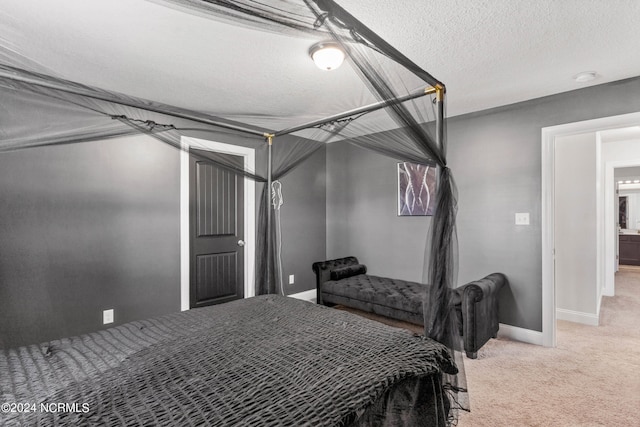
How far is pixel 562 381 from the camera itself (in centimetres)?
240

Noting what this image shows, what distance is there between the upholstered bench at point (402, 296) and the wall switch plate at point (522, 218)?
0.57m

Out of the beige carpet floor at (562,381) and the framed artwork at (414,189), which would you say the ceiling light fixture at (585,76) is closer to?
the framed artwork at (414,189)

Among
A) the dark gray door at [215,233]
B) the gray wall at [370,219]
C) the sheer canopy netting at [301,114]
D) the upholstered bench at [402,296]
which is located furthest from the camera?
the gray wall at [370,219]

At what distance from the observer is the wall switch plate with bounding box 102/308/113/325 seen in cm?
290

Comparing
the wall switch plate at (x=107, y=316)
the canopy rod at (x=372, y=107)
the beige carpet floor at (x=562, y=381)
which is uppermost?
the canopy rod at (x=372, y=107)

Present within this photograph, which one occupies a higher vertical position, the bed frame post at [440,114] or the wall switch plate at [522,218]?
the bed frame post at [440,114]

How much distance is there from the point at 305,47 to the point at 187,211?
7.16 ft

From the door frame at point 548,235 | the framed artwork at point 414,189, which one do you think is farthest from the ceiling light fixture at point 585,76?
the framed artwork at point 414,189

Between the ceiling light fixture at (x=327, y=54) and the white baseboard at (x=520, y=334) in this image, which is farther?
the white baseboard at (x=520, y=334)

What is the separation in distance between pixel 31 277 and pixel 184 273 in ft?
4.02

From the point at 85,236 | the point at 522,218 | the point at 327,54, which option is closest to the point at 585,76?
the point at 522,218

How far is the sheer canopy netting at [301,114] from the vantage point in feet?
4.18

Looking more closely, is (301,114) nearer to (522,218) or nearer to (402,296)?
(402,296)

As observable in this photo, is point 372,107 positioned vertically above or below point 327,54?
below
